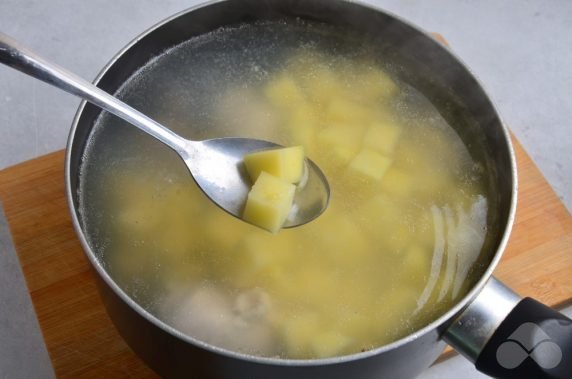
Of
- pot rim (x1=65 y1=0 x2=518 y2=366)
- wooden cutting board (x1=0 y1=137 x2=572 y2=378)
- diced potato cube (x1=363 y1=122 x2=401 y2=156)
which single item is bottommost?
wooden cutting board (x1=0 y1=137 x2=572 y2=378)

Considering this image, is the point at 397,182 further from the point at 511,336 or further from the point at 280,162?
the point at 511,336

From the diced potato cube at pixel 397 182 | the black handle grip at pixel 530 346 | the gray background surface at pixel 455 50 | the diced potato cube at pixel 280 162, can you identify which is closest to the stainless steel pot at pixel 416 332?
the black handle grip at pixel 530 346

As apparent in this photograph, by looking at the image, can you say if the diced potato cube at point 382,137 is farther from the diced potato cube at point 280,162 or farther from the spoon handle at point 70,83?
the spoon handle at point 70,83

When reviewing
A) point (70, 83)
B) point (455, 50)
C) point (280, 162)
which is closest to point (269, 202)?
point (280, 162)

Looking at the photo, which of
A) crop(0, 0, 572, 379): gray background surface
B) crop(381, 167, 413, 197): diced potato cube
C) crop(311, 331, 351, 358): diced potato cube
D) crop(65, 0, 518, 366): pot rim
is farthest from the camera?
crop(0, 0, 572, 379): gray background surface

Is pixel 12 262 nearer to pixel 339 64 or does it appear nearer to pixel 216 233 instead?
pixel 216 233

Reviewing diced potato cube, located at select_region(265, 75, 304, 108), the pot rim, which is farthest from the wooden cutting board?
diced potato cube, located at select_region(265, 75, 304, 108)

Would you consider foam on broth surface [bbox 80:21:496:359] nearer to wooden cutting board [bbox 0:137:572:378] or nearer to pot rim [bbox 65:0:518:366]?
pot rim [bbox 65:0:518:366]
